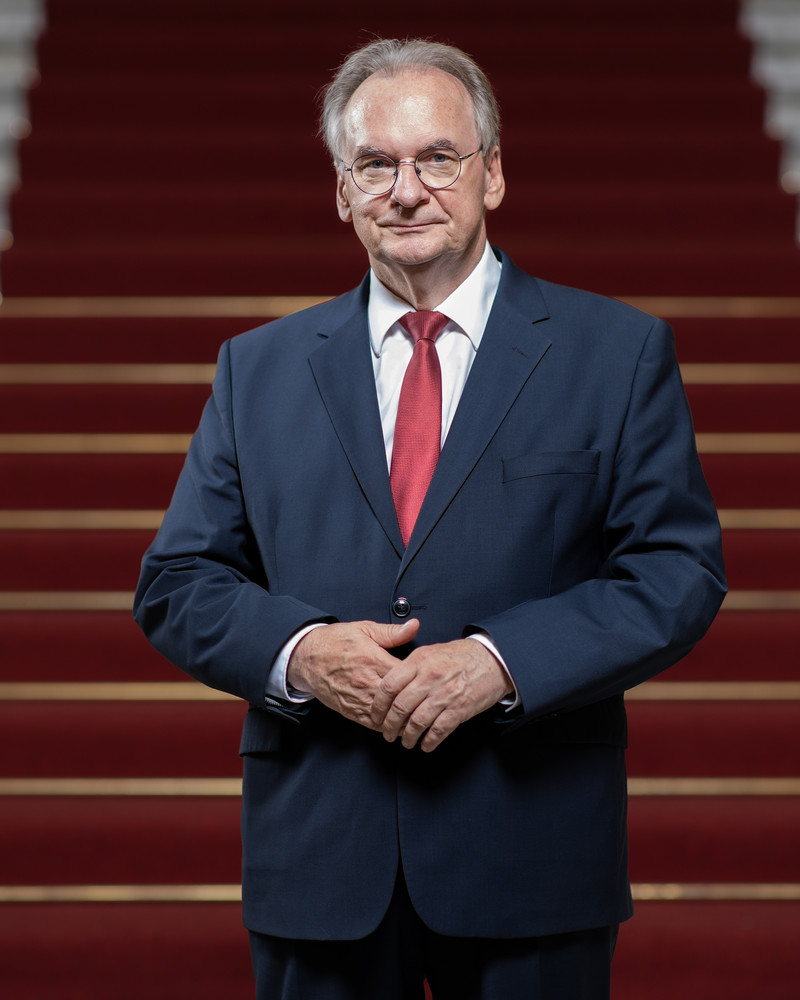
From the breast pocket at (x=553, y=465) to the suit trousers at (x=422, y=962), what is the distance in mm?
441

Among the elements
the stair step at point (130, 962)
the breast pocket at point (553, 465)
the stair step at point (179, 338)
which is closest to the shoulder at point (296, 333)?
the breast pocket at point (553, 465)

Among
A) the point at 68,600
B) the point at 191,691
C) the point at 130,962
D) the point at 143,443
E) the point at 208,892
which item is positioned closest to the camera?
the point at 130,962

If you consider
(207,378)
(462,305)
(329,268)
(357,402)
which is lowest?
(207,378)

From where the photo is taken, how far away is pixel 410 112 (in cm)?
132

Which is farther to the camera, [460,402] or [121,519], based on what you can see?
[121,519]

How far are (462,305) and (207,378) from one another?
7.05ft

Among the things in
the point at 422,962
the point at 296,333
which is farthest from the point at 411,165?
the point at 422,962

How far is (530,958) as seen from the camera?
4.03 ft

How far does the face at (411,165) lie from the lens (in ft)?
4.32

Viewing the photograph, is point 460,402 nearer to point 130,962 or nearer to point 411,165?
point 411,165

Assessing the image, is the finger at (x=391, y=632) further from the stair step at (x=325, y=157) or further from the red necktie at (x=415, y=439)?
the stair step at (x=325, y=157)

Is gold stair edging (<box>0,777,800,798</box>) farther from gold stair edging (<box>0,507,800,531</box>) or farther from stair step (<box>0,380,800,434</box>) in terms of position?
stair step (<box>0,380,800,434</box>)

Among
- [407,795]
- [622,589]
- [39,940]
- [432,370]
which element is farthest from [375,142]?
[39,940]

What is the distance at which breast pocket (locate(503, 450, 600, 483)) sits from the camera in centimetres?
127
